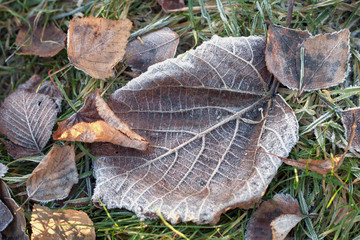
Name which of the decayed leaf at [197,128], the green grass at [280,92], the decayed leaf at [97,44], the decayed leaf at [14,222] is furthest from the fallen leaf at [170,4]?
the decayed leaf at [14,222]

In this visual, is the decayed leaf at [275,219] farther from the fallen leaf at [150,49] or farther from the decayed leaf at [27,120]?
the decayed leaf at [27,120]

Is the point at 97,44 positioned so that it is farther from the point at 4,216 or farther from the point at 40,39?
the point at 4,216

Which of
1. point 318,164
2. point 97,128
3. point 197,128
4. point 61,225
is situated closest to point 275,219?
point 318,164

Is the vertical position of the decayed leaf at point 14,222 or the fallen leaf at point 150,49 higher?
the fallen leaf at point 150,49

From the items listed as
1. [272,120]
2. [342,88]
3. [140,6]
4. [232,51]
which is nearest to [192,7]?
[140,6]

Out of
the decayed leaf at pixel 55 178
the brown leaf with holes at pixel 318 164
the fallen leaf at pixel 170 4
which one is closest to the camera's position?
the brown leaf with holes at pixel 318 164

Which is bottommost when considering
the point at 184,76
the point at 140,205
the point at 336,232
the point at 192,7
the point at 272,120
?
the point at 336,232

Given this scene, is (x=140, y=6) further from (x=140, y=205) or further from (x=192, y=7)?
(x=140, y=205)

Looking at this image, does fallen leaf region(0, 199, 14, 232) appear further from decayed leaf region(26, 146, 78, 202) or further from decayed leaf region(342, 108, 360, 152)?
decayed leaf region(342, 108, 360, 152)
